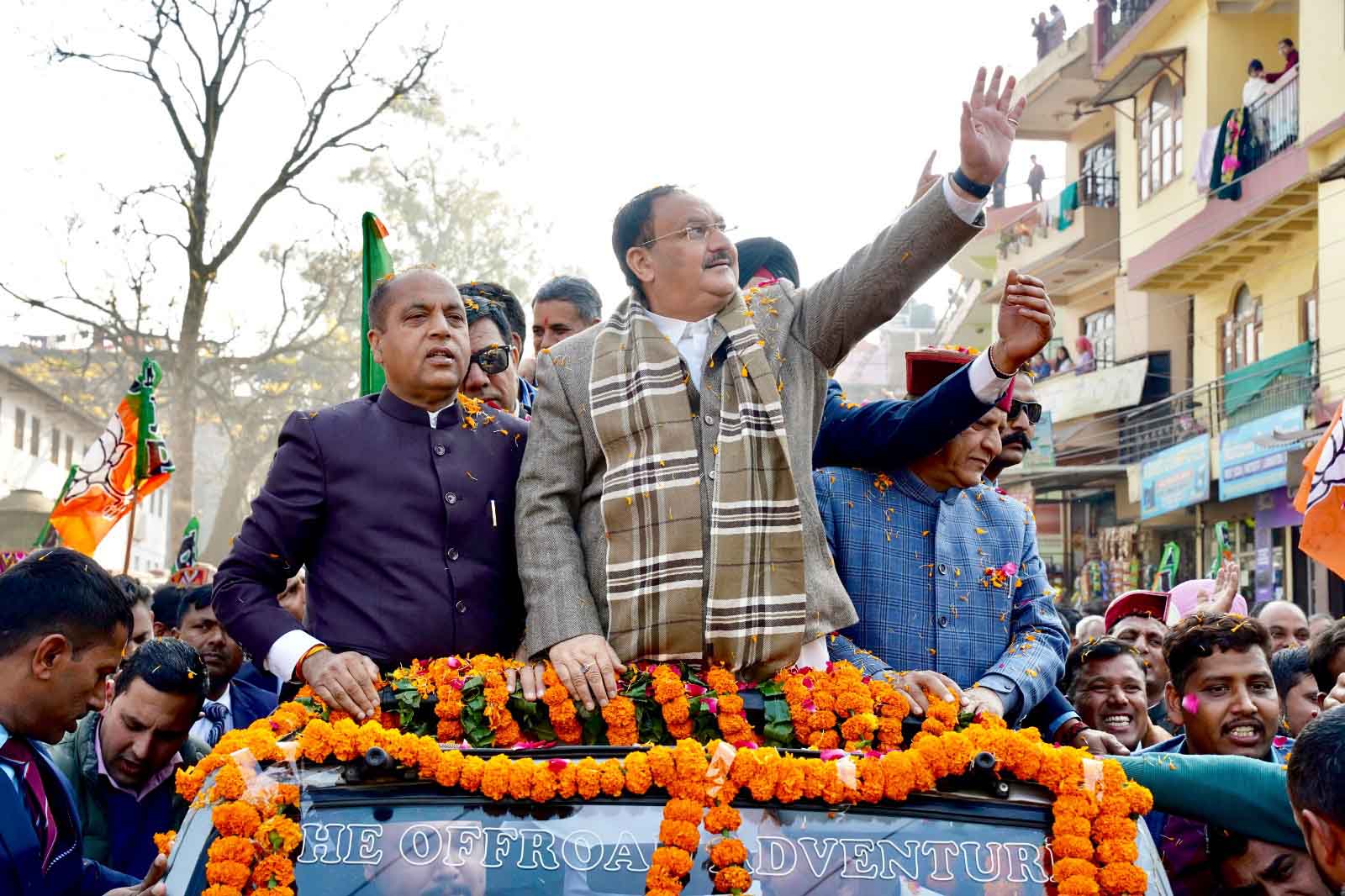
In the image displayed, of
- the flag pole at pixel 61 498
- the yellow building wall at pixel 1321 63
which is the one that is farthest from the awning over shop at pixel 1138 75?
the flag pole at pixel 61 498

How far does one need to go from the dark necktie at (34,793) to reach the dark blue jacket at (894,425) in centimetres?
202

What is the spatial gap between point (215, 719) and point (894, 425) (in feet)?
11.1

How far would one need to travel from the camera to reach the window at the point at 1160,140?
86.6 feet

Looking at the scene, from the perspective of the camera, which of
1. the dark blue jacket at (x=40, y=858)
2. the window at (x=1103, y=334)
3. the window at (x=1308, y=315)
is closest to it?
the dark blue jacket at (x=40, y=858)

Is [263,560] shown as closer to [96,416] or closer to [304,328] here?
[304,328]

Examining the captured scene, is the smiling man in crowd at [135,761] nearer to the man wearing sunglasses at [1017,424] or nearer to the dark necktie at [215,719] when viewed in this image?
the dark necktie at [215,719]

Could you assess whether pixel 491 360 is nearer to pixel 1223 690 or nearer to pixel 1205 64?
pixel 1223 690

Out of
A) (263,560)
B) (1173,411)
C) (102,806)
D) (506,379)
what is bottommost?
(102,806)

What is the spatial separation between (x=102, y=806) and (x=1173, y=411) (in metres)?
24.6

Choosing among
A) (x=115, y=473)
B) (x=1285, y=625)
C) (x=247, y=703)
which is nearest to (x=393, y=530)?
(x=247, y=703)

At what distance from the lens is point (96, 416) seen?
148 feet

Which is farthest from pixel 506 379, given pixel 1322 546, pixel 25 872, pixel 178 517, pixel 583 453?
pixel 178 517

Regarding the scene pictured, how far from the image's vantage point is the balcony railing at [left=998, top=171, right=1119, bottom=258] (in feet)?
101

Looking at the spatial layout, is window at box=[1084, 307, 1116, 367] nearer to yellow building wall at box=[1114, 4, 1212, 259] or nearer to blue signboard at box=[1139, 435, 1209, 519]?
yellow building wall at box=[1114, 4, 1212, 259]
